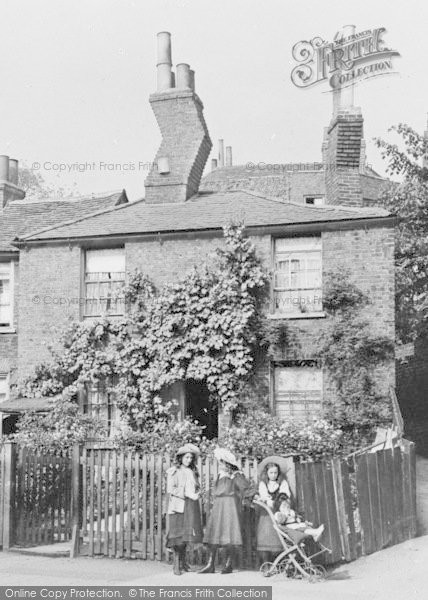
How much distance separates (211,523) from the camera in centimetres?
995

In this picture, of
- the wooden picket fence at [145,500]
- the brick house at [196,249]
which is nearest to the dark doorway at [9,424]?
the brick house at [196,249]

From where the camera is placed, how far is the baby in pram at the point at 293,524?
943 centimetres

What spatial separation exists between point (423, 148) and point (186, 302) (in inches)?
387

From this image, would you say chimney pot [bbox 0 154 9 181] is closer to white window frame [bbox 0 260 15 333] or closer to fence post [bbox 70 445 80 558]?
white window frame [bbox 0 260 15 333]

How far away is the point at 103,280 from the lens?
1928 centimetres

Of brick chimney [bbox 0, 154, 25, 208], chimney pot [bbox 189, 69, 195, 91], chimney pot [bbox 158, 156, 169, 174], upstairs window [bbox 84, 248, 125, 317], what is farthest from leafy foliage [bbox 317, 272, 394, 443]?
brick chimney [bbox 0, 154, 25, 208]

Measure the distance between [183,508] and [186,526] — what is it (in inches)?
9.1

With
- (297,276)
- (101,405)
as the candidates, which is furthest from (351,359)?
(101,405)

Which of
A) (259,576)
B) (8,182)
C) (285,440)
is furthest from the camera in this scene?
(8,182)

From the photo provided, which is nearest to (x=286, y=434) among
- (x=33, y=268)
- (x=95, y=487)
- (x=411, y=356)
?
(x=95, y=487)

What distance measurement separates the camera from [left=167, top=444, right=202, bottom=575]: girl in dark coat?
10016 mm

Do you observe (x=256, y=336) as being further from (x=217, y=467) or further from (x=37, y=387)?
(x=217, y=467)

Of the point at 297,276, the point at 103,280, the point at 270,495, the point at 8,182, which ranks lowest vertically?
the point at 270,495

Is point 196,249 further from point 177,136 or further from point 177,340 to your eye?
point 177,136
